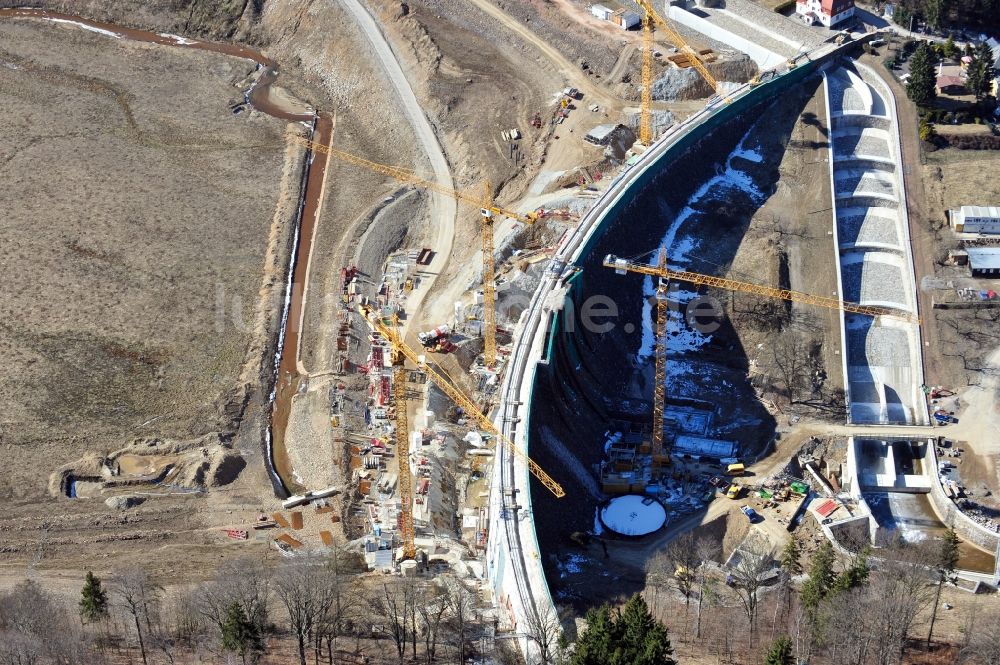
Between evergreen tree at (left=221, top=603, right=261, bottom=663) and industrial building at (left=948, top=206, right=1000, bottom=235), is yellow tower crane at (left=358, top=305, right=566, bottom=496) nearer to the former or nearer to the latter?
evergreen tree at (left=221, top=603, right=261, bottom=663)

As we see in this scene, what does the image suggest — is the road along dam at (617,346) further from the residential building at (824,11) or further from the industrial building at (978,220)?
the industrial building at (978,220)

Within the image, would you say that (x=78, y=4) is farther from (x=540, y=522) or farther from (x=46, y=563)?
(x=540, y=522)

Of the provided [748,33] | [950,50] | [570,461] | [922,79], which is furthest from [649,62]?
[570,461]

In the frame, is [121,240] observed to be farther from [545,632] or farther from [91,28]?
[545,632]

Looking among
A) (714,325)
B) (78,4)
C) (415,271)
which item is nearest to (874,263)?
(714,325)

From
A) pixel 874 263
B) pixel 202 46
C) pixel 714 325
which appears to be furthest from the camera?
pixel 202 46

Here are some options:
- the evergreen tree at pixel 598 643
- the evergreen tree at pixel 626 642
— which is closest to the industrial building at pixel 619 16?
the evergreen tree at pixel 626 642
